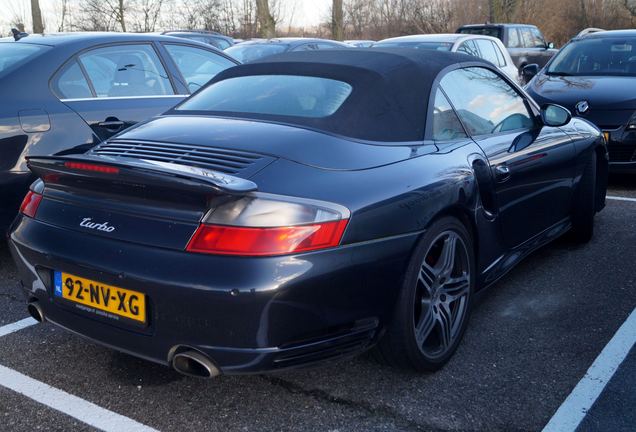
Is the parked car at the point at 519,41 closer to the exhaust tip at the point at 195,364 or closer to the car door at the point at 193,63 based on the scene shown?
the car door at the point at 193,63

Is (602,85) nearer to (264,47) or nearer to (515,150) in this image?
(515,150)

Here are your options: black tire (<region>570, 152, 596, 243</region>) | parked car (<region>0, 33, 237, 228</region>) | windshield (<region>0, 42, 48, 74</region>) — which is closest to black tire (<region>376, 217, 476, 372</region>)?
black tire (<region>570, 152, 596, 243</region>)

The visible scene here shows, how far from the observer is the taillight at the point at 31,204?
2933mm

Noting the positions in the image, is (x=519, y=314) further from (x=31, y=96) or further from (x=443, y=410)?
(x=31, y=96)

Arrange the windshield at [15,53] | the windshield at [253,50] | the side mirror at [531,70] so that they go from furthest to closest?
the windshield at [253,50], the side mirror at [531,70], the windshield at [15,53]

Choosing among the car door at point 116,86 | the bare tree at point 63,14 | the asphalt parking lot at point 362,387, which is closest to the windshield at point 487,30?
the car door at point 116,86

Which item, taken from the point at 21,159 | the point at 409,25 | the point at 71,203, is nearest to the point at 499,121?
the point at 71,203

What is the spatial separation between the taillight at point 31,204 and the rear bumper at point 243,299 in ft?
0.76

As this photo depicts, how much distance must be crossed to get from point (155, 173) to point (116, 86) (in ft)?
8.92

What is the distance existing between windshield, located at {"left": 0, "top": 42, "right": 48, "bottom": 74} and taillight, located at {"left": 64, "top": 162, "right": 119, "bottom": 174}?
2.05 metres

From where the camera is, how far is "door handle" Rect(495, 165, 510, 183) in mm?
3565

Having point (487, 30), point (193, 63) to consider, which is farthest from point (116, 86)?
point (487, 30)

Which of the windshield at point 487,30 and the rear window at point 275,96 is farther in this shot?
the windshield at point 487,30

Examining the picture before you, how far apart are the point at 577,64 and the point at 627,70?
0.69 meters
